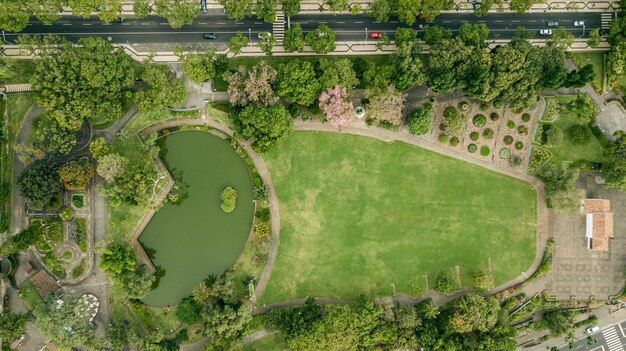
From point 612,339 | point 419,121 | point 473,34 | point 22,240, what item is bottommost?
point 612,339

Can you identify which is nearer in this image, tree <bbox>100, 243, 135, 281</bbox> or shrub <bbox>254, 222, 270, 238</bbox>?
tree <bbox>100, 243, 135, 281</bbox>

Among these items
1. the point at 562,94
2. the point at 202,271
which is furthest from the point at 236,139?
the point at 562,94

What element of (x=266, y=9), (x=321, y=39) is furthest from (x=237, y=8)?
(x=321, y=39)

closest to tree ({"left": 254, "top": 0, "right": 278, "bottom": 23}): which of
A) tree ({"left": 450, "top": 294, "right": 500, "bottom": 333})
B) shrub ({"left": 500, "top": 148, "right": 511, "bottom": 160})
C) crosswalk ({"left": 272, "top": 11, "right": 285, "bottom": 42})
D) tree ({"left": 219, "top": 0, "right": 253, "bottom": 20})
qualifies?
tree ({"left": 219, "top": 0, "right": 253, "bottom": 20})

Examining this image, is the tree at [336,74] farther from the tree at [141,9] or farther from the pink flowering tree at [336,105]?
the tree at [141,9]

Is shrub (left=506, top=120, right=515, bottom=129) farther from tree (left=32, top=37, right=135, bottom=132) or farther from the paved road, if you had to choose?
tree (left=32, top=37, right=135, bottom=132)

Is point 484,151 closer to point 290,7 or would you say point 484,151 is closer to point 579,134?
point 579,134
